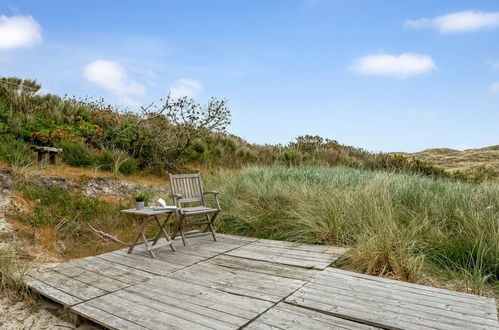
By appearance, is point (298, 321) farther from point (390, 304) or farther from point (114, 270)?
point (114, 270)

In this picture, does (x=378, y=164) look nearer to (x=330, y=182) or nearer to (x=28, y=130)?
(x=330, y=182)

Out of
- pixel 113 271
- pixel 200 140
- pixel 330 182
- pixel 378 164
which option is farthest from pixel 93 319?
pixel 378 164

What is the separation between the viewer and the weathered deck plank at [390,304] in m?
2.72

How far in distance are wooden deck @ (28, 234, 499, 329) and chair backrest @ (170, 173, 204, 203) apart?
1183 millimetres

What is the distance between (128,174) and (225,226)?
3.61m

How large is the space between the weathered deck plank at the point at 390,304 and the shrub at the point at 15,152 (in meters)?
6.27

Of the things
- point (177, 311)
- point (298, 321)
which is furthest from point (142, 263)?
point (298, 321)

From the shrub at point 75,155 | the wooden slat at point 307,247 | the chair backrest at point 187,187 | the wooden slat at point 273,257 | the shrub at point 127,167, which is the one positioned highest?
the shrub at point 75,155

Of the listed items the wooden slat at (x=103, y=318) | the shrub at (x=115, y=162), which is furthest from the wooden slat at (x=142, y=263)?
the shrub at (x=115, y=162)

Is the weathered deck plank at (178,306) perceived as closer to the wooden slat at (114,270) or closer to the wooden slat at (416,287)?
the wooden slat at (114,270)

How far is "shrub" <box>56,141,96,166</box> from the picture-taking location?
8.46m

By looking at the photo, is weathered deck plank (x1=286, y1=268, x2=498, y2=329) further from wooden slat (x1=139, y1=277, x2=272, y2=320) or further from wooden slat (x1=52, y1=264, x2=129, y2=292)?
wooden slat (x1=52, y1=264, x2=129, y2=292)

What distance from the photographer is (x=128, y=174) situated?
8.83m

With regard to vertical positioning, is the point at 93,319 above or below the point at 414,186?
below
